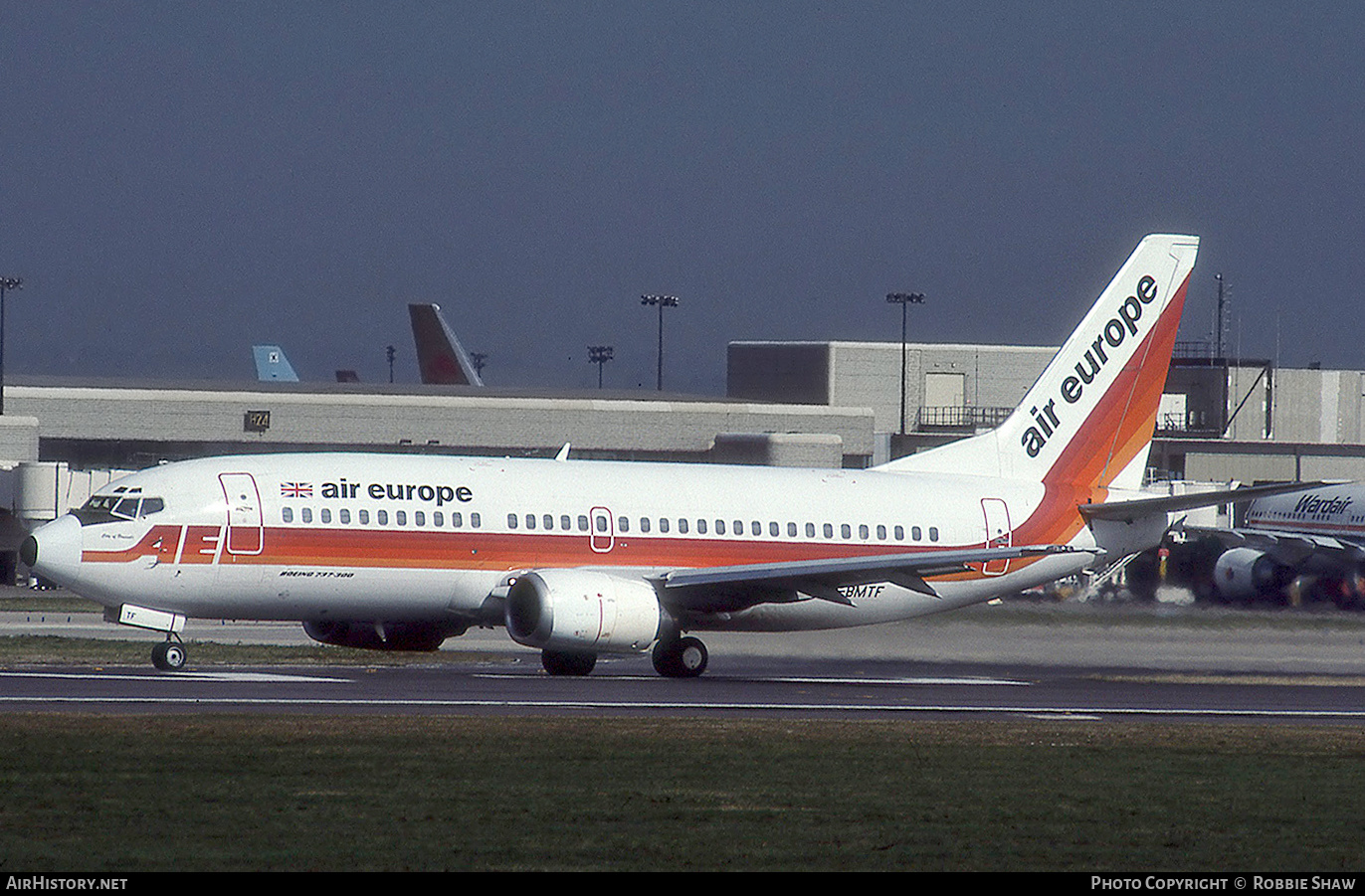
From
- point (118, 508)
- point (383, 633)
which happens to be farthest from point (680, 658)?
point (118, 508)

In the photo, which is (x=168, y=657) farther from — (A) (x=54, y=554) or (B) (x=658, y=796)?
(B) (x=658, y=796)

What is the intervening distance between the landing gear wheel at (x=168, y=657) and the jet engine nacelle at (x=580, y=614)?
18.8 ft

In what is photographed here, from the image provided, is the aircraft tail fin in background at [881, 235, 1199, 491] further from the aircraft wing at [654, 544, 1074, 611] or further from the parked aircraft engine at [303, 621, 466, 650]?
the parked aircraft engine at [303, 621, 466, 650]

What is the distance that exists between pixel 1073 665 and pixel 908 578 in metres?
7.77

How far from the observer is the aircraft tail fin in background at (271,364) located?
501ft

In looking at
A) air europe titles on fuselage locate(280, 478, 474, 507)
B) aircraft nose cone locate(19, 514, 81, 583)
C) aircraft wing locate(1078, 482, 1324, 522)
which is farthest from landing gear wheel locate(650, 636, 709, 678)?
aircraft nose cone locate(19, 514, 81, 583)

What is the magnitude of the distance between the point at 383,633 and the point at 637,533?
5.12 meters

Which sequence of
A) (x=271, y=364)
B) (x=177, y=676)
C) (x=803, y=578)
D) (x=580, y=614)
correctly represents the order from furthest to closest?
1. (x=271, y=364)
2. (x=803, y=578)
3. (x=580, y=614)
4. (x=177, y=676)

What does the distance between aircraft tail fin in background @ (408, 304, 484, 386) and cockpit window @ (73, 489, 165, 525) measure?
266ft

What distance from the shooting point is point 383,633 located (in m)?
38.3

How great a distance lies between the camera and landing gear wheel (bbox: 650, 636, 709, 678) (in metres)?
38.2

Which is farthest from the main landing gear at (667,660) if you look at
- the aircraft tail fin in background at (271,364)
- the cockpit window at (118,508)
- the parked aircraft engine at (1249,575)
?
the aircraft tail fin in background at (271,364)

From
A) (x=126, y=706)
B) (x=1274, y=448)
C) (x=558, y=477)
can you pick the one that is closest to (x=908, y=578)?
(x=558, y=477)

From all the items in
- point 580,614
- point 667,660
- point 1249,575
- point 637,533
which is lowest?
point 667,660
